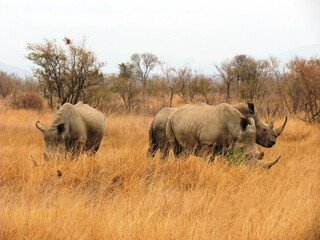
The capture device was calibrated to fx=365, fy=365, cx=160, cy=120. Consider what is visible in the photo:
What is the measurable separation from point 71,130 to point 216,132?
242 cm

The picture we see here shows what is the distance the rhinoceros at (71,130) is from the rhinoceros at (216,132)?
1.65m

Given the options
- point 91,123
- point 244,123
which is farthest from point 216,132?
point 91,123

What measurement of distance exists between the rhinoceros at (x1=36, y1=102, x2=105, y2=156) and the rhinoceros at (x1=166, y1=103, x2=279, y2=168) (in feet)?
5.41

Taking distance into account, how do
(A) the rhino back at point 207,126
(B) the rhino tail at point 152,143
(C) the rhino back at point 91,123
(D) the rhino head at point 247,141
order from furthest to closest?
(B) the rhino tail at point 152,143 < (C) the rhino back at point 91,123 < (A) the rhino back at point 207,126 < (D) the rhino head at point 247,141

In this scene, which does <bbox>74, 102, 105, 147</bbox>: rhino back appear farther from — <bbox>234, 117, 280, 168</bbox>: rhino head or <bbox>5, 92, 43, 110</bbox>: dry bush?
<bbox>5, 92, 43, 110</bbox>: dry bush

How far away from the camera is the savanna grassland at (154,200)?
10.3 feet

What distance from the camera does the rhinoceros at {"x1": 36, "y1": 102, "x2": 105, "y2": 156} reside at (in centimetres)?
566

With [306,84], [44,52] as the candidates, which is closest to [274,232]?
[306,84]

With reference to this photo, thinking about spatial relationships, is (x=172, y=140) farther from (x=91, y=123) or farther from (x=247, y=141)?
(x=247, y=141)

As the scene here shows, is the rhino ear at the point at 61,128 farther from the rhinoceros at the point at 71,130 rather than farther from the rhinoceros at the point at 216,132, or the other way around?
the rhinoceros at the point at 216,132

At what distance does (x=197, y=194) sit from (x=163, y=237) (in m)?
1.33

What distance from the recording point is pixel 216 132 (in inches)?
228

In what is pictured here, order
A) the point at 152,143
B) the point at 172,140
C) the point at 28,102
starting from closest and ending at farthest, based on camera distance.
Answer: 1. the point at 172,140
2. the point at 152,143
3. the point at 28,102

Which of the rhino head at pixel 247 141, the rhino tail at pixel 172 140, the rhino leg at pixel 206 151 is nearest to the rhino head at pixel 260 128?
the rhino head at pixel 247 141
